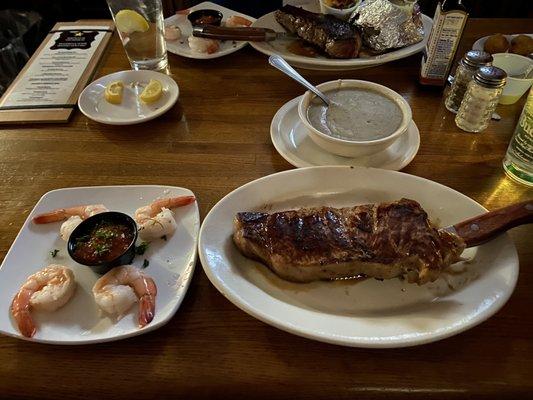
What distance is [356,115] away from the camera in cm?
135

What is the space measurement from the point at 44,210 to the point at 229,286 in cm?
65

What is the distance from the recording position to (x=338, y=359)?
905 millimetres

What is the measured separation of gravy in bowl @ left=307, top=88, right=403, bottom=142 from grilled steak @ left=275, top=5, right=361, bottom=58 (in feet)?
Answer: 1.40

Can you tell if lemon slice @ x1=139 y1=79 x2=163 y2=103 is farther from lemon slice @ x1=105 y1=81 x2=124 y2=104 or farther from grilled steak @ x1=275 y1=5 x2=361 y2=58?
grilled steak @ x1=275 y1=5 x2=361 y2=58

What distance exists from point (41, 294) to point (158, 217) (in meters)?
Answer: 0.33

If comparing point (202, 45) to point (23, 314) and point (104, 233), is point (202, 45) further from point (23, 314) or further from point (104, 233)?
point (23, 314)

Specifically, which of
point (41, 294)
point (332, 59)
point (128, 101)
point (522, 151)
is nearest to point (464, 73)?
point (522, 151)

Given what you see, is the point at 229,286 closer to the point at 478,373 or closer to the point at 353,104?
the point at 478,373

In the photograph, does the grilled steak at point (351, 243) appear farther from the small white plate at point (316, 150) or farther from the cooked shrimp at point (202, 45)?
the cooked shrimp at point (202, 45)

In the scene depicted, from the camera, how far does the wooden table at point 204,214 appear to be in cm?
88

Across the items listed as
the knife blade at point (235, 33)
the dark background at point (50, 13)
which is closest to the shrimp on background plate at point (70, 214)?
the knife blade at point (235, 33)

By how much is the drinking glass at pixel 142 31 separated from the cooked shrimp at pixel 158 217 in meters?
0.90

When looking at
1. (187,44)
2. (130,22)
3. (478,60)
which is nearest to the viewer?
(478,60)

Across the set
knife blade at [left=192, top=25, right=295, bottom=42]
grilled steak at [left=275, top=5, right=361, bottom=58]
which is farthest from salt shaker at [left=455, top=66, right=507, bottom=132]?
knife blade at [left=192, top=25, right=295, bottom=42]
